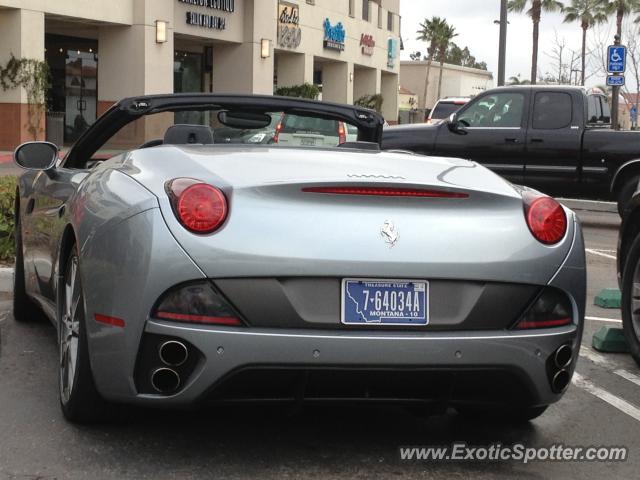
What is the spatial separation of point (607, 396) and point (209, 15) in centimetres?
3087

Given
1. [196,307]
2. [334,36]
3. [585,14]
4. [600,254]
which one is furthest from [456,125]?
[585,14]

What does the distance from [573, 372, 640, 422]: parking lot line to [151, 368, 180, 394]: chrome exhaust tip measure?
7.40ft

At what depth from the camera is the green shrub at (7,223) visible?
8.69 meters

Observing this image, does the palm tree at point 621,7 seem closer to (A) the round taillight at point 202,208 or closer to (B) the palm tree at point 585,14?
(B) the palm tree at point 585,14

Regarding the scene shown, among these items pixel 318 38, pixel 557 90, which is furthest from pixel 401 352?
pixel 318 38

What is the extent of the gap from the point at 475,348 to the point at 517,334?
7.3 inches

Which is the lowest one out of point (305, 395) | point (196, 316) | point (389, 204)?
point (305, 395)

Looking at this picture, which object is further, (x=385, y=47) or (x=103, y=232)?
(x=385, y=47)

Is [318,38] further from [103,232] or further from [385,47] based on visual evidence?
→ [103,232]

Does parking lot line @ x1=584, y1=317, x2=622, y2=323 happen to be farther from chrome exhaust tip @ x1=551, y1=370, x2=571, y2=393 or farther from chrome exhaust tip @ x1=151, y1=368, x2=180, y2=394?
chrome exhaust tip @ x1=151, y1=368, x2=180, y2=394

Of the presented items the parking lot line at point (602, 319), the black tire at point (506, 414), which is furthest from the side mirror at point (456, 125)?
the black tire at point (506, 414)

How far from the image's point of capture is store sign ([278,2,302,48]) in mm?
39281

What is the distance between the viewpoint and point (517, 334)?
153 inches

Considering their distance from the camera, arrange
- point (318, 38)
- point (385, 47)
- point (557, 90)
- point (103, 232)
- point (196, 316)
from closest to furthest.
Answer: point (196, 316) → point (103, 232) → point (557, 90) → point (318, 38) → point (385, 47)
